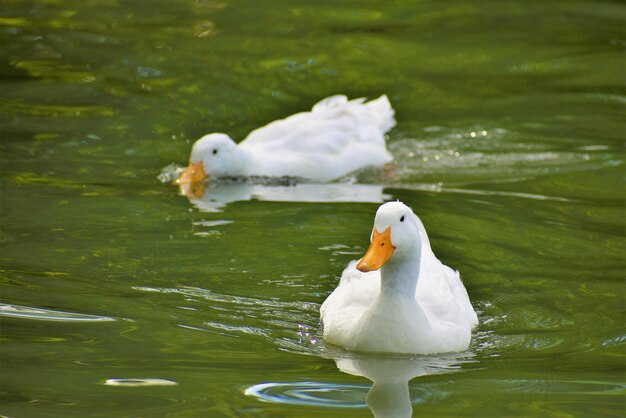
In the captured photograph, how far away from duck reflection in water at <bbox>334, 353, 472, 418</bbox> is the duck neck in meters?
0.37

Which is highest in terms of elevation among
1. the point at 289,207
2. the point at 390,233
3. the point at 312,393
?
the point at 390,233

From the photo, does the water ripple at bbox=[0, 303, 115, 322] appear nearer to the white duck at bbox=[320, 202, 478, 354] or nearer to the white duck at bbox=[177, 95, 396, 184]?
the white duck at bbox=[320, 202, 478, 354]

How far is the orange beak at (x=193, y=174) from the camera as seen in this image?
12141mm

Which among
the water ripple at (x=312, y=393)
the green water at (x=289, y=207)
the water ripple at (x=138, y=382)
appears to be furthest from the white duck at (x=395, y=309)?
the water ripple at (x=138, y=382)

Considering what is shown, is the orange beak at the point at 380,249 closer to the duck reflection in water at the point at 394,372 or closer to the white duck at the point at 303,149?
the duck reflection in water at the point at 394,372

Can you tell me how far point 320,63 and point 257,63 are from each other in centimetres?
80

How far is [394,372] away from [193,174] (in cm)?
522

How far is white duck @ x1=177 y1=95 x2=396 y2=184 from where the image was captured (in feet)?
40.3

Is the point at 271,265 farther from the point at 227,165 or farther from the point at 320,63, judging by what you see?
the point at 320,63

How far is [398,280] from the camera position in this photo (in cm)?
762

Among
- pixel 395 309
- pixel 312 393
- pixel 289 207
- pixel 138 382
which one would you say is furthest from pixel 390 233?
pixel 289 207

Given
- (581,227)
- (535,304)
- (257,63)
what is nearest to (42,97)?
(257,63)

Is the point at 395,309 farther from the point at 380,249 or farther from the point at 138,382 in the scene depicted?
the point at 138,382

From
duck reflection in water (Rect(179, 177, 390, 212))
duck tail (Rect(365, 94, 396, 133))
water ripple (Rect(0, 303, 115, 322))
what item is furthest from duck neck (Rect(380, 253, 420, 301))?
duck tail (Rect(365, 94, 396, 133))
